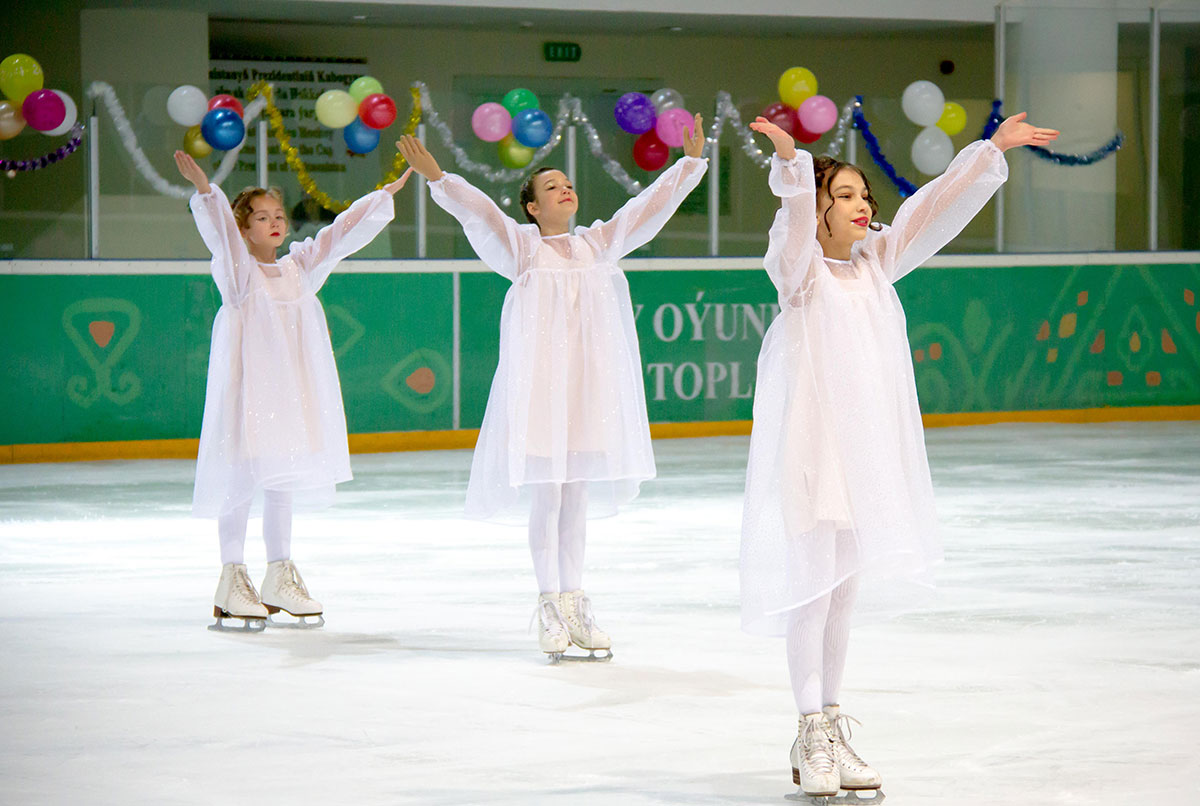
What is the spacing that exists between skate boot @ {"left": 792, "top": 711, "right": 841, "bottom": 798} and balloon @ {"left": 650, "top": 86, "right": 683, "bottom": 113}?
7.65 metres

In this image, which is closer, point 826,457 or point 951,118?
point 826,457

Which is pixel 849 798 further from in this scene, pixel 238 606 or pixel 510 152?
pixel 510 152

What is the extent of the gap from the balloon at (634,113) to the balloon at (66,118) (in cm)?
308

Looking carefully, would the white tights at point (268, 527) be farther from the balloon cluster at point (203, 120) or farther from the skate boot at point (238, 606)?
the balloon cluster at point (203, 120)

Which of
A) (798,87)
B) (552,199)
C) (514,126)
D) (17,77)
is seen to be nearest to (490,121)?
(514,126)

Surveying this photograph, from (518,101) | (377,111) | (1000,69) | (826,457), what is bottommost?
(826,457)

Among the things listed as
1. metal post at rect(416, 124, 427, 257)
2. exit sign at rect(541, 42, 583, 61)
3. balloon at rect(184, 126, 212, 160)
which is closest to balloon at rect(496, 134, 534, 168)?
metal post at rect(416, 124, 427, 257)

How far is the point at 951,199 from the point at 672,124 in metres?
6.96

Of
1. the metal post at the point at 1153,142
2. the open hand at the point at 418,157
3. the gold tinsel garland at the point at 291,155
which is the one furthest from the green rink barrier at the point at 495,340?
the open hand at the point at 418,157

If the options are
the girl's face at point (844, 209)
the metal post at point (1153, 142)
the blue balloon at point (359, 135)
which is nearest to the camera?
the girl's face at point (844, 209)

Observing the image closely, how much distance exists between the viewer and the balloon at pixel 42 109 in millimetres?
9641

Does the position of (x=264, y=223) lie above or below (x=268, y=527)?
above

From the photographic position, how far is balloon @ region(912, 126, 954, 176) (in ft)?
37.3

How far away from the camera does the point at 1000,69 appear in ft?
40.9
